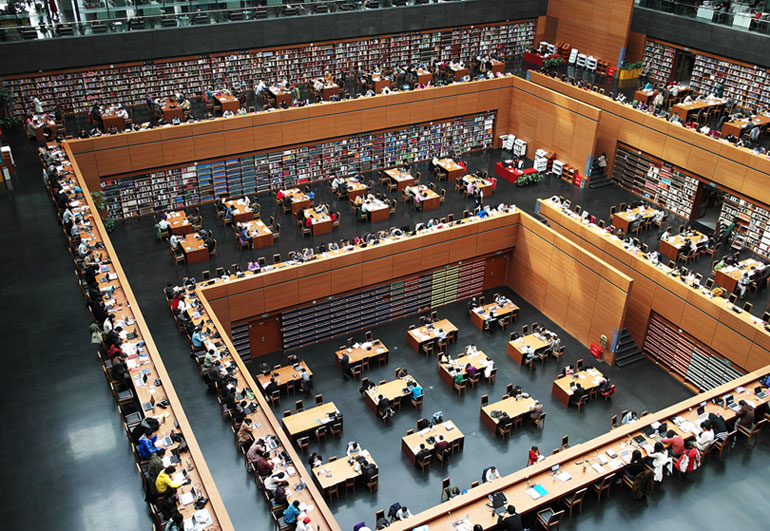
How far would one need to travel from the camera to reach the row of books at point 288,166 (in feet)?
82.1

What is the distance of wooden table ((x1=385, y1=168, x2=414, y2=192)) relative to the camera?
88.1 ft

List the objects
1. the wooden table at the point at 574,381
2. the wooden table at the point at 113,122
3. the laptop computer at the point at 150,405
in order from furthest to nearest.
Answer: the wooden table at the point at 113,122, the wooden table at the point at 574,381, the laptop computer at the point at 150,405

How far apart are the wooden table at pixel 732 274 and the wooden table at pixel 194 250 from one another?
52.5 feet

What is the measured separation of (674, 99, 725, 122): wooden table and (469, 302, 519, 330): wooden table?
11.9 meters

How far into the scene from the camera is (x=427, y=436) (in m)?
17.5

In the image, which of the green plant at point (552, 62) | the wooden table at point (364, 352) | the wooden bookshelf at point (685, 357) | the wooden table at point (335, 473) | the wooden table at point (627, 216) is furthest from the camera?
the green plant at point (552, 62)

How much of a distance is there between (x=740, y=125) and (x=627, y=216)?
6.21 metres

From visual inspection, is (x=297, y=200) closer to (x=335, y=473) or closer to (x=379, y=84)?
(x=379, y=84)

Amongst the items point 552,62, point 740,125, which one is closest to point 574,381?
point 740,125

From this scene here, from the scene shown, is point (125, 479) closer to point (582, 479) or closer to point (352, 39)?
point (582, 479)

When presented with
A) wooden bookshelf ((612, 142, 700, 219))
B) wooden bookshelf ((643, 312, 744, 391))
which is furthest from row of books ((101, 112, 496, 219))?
wooden bookshelf ((643, 312, 744, 391))

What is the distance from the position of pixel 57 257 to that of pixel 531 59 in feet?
78.3

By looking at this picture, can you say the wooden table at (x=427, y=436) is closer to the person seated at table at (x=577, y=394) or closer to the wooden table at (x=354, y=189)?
the person seated at table at (x=577, y=394)

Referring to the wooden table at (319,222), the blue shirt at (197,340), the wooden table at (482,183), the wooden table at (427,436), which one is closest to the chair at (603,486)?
the wooden table at (427,436)
